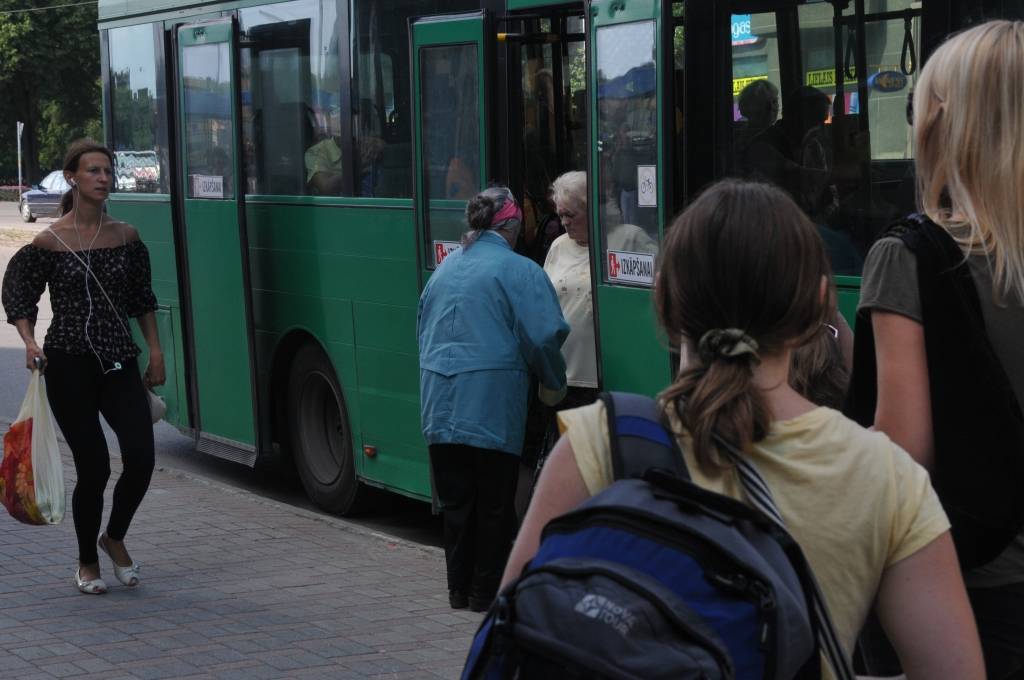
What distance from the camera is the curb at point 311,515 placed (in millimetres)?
7547

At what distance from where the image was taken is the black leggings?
653 centimetres

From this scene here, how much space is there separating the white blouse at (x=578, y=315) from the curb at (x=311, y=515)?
127 centimetres

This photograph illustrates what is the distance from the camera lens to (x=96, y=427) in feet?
21.8

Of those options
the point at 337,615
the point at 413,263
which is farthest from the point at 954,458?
the point at 413,263

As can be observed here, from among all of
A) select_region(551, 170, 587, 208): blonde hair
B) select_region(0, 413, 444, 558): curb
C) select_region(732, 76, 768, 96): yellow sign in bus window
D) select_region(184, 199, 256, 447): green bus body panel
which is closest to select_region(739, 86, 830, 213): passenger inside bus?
select_region(732, 76, 768, 96): yellow sign in bus window


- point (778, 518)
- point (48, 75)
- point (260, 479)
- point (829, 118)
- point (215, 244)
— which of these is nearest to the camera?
point (778, 518)

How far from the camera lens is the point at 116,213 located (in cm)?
1034

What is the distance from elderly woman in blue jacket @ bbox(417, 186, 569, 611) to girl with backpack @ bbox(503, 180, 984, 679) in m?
4.18

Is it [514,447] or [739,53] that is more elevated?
[739,53]

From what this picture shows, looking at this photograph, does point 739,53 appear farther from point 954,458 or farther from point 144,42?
point 144,42

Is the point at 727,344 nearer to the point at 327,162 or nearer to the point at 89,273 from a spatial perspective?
the point at 89,273

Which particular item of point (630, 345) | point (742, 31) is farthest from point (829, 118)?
point (630, 345)

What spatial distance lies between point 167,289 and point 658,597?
826 centimetres

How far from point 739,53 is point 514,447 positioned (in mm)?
1794
